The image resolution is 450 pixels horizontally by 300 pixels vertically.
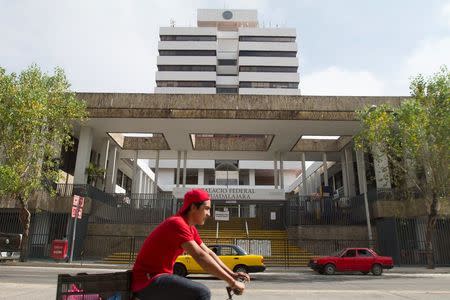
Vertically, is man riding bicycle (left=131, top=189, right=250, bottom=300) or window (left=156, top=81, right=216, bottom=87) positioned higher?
window (left=156, top=81, right=216, bottom=87)

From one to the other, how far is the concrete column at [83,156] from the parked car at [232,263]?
1398 centimetres

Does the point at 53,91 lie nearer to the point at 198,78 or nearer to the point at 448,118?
the point at 448,118

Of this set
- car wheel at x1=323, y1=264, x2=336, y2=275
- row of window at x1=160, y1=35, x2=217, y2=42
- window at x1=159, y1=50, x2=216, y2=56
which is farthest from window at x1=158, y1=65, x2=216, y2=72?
car wheel at x1=323, y1=264, x2=336, y2=275

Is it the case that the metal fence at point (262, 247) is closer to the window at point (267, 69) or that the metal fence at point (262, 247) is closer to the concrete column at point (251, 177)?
the concrete column at point (251, 177)

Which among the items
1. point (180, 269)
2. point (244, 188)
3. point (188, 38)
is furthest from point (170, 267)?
point (188, 38)

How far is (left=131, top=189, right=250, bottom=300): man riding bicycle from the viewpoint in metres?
2.83

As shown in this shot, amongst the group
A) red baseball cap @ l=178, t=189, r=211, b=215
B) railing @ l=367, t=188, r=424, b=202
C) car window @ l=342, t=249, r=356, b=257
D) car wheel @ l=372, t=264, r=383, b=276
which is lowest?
car wheel @ l=372, t=264, r=383, b=276

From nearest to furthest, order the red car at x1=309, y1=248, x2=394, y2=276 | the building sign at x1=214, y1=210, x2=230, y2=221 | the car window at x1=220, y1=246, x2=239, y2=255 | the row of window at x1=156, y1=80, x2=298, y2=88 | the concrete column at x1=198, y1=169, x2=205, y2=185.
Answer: the car window at x1=220, y1=246, x2=239, y2=255
the red car at x1=309, y1=248, x2=394, y2=276
the building sign at x1=214, y1=210, x2=230, y2=221
the concrete column at x1=198, y1=169, x2=205, y2=185
the row of window at x1=156, y1=80, x2=298, y2=88

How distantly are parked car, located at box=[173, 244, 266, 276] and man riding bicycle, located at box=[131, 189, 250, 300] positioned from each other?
12.9 meters

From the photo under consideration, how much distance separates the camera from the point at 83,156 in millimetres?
27516

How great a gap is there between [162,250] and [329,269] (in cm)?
1737

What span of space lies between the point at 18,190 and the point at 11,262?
3.99 meters

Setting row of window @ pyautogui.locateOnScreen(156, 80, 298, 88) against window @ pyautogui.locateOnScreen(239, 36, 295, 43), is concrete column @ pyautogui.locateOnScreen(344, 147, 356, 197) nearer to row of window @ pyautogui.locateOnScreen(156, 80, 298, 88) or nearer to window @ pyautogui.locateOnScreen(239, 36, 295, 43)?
row of window @ pyautogui.locateOnScreen(156, 80, 298, 88)

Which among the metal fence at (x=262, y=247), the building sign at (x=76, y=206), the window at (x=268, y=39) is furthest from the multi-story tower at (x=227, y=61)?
the building sign at (x=76, y=206)
